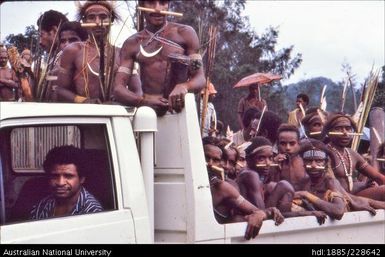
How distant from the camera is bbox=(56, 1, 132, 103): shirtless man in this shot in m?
4.41

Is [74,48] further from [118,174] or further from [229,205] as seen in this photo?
[118,174]

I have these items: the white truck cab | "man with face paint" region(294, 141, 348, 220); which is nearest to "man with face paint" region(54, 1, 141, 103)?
the white truck cab

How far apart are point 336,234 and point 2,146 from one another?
2080 mm

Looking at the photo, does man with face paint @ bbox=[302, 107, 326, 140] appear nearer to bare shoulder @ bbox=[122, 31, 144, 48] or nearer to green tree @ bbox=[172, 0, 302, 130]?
bare shoulder @ bbox=[122, 31, 144, 48]

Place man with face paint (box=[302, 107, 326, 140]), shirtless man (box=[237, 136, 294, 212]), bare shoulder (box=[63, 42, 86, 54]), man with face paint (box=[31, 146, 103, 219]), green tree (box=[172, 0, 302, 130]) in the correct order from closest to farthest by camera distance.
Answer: man with face paint (box=[31, 146, 103, 219]), shirtless man (box=[237, 136, 294, 212]), bare shoulder (box=[63, 42, 86, 54]), man with face paint (box=[302, 107, 326, 140]), green tree (box=[172, 0, 302, 130])

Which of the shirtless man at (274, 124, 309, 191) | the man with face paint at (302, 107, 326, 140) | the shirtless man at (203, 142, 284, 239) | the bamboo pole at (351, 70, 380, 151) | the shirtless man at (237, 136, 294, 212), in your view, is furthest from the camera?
the man with face paint at (302, 107, 326, 140)

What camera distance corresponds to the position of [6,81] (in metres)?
5.20

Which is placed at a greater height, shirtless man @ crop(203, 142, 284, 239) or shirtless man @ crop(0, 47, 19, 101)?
shirtless man @ crop(0, 47, 19, 101)

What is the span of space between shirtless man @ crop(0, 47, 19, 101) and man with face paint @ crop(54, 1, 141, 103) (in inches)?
11.5

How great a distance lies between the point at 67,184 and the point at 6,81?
71.6 inches

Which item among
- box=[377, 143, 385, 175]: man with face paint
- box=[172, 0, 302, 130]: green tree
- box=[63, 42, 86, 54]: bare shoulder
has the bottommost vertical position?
box=[377, 143, 385, 175]: man with face paint

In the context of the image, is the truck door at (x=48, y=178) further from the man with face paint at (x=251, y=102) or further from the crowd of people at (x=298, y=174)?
the man with face paint at (x=251, y=102)

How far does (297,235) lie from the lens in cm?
424

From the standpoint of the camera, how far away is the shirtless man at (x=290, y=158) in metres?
5.34
